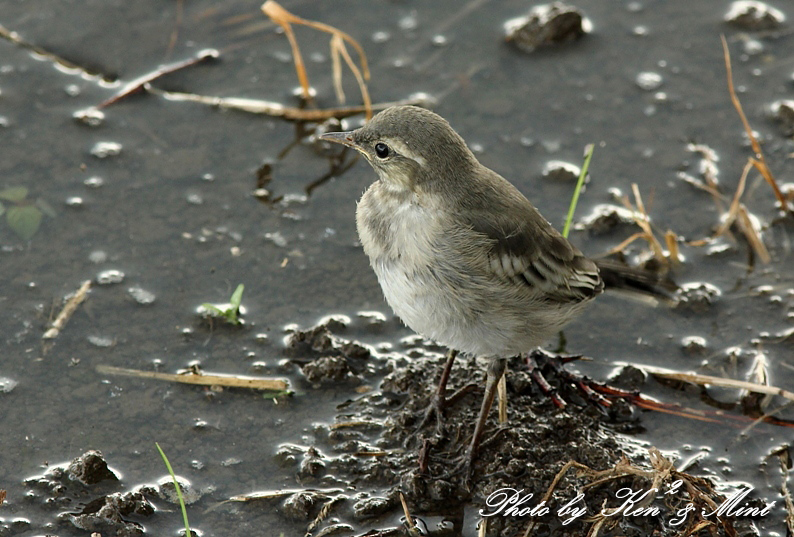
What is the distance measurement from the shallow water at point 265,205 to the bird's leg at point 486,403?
92 centimetres

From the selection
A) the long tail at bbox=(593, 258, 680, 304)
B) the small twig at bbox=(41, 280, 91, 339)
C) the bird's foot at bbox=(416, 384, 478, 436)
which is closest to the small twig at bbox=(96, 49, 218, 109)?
the small twig at bbox=(41, 280, 91, 339)

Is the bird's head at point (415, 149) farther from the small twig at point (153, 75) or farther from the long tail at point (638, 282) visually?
the small twig at point (153, 75)

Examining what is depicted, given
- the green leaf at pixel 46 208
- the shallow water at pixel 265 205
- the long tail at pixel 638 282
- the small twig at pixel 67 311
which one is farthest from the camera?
the green leaf at pixel 46 208

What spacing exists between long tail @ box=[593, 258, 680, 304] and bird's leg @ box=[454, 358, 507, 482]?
1.30 m

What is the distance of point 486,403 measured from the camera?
5.74 metres

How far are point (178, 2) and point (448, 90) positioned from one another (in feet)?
8.81

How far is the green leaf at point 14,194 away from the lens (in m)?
7.17

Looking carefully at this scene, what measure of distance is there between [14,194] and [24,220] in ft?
0.95

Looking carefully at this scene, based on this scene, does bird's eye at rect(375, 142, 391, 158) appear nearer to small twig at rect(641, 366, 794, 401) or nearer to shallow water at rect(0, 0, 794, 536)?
shallow water at rect(0, 0, 794, 536)

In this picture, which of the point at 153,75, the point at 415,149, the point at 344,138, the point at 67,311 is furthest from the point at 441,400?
the point at 153,75

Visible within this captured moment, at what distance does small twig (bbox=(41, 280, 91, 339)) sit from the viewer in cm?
640

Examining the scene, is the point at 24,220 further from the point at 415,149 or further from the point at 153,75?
the point at 415,149

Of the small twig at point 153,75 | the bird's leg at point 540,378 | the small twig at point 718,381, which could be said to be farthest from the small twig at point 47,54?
the small twig at point 718,381

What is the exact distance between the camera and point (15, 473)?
18.3 feet
